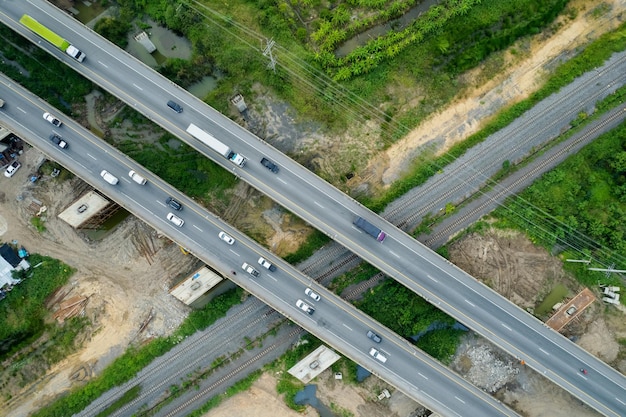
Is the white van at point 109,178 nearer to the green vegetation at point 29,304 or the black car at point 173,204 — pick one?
the black car at point 173,204

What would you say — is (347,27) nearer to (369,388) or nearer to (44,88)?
(44,88)

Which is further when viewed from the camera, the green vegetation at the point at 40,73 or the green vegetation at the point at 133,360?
the green vegetation at the point at 40,73

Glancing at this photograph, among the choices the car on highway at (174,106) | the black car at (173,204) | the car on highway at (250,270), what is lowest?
the car on highway at (250,270)

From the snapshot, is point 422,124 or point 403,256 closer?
point 403,256

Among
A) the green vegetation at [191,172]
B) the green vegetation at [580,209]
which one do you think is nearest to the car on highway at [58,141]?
the green vegetation at [191,172]

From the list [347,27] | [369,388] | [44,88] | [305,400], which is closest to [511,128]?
[347,27]

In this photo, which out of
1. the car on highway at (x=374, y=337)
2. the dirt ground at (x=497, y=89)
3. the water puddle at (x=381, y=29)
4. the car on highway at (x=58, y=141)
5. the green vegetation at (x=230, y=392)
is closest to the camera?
the car on highway at (x=374, y=337)
